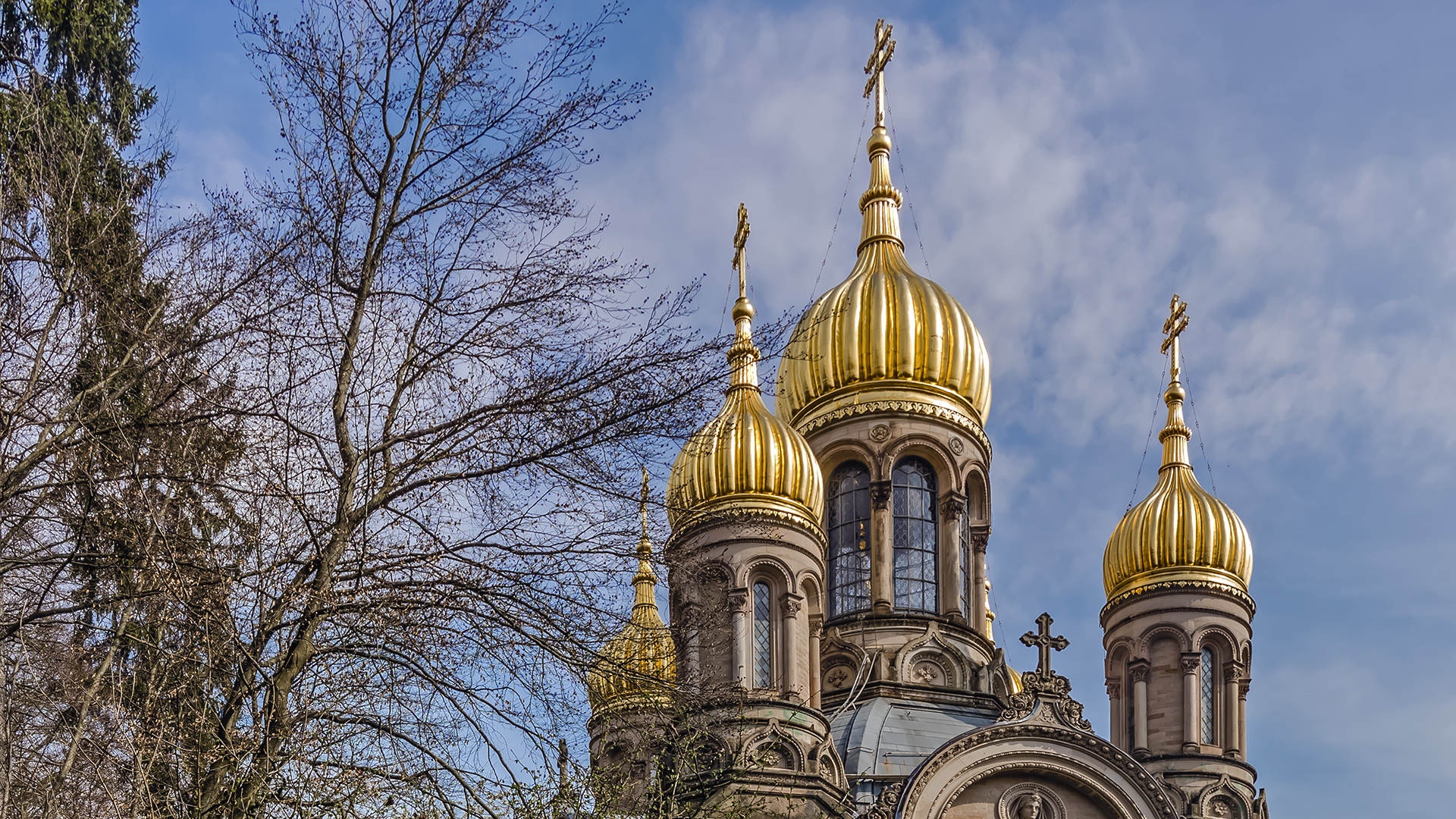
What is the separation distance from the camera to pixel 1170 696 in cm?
2645

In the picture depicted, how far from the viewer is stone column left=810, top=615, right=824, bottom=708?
24797 millimetres

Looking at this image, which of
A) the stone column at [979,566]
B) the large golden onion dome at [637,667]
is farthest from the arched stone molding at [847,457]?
the large golden onion dome at [637,667]

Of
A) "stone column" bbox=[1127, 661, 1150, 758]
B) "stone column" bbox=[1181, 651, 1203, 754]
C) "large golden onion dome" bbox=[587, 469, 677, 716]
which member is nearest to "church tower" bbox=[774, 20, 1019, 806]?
"stone column" bbox=[1127, 661, 1150, 758]

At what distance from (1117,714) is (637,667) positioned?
19.7 metres

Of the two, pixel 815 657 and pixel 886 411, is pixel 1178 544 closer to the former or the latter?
pixel 886 411

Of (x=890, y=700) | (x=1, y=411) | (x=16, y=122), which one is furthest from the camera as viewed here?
(x=890, y=700)

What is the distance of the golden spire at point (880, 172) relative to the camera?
Answer: 30391 mm

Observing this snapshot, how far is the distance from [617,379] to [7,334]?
3.58 metres

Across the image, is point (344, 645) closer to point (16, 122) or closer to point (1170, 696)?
point (16, 122)

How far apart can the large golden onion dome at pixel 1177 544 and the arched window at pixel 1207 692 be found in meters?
1.12

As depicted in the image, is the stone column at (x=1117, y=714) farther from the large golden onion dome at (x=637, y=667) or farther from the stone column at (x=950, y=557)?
the large golden onion dome at (x=637, y=667)

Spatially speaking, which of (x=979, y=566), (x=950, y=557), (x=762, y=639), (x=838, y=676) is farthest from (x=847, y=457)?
(x=762, y=639)

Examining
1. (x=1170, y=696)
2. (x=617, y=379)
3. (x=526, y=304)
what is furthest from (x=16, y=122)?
(x=1170, y=696)

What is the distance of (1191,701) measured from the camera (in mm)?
26062
